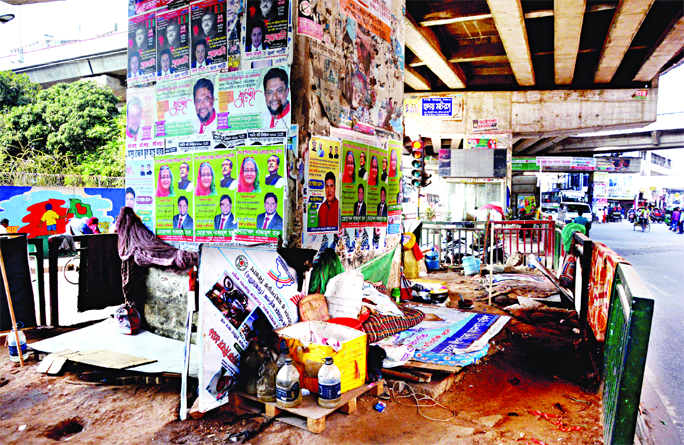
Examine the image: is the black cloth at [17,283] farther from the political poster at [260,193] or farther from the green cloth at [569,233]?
the green cloth at [569,233]

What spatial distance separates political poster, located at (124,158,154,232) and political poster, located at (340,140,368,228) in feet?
8.63

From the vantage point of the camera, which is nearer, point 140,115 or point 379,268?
point 140,115

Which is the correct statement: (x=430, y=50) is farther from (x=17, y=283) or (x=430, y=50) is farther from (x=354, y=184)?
(x=17, y=283)

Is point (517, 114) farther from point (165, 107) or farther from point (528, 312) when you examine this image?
point (165, 107)

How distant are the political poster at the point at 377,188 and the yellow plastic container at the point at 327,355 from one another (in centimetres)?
259

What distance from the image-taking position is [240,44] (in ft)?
16.8

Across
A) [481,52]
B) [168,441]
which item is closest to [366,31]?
[168,441]

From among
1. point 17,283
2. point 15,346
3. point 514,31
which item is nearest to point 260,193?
point 17,283

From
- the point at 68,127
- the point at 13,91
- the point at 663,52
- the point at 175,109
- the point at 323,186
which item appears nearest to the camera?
the point at 323,186

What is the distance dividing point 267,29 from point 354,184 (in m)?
2.25

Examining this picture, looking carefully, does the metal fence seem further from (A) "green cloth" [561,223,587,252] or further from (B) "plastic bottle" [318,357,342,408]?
(A) "green cloth" [561,223,587,252]

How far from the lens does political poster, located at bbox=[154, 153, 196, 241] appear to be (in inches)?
222

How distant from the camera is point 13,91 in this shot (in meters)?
23.1

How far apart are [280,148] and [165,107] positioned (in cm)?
202
